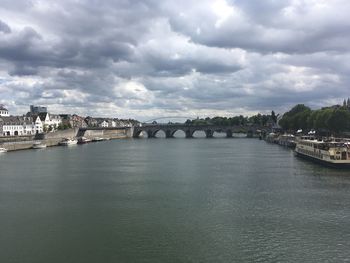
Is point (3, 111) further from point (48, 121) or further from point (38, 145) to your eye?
point (38, 145)

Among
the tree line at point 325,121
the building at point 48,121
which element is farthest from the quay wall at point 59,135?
the tree line at point 325,121

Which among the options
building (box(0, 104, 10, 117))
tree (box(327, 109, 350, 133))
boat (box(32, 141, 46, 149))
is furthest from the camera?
building (box(0, 104, 10, 117))

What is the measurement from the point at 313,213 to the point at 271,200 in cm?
459

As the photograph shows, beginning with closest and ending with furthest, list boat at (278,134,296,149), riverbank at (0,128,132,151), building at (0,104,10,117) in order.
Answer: riverbank at (0,128,132,151), boat at (278,134,296,149), building at (0,104,10,117)

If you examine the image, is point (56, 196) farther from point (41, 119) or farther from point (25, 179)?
point (41, 119)

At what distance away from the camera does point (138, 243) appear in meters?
21.8

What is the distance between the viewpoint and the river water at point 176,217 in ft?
67.2

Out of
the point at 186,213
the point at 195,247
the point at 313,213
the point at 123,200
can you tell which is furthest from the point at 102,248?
the point at 313,213

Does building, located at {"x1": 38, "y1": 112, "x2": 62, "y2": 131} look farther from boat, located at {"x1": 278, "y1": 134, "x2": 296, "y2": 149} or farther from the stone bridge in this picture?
boat, located at {"x1": 278, "y1": 134, "x2": 296, "y2": 149}

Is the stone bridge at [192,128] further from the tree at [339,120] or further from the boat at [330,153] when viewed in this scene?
the boat at [330,153]

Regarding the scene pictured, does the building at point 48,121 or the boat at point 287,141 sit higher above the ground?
the building at point 48,121

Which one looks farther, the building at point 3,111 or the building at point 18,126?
the building at point 3,111

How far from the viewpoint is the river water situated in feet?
67.2

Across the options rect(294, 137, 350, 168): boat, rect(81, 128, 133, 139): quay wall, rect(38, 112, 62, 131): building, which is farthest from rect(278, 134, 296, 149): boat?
rect(38, 112, 62, 131): building
